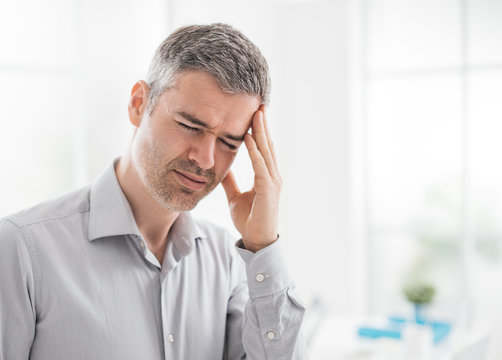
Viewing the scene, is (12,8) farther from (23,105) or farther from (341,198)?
(341,198)

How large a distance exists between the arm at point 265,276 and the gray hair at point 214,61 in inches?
3.8

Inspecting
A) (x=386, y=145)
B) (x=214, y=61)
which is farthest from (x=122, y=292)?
(x=386, y=145)

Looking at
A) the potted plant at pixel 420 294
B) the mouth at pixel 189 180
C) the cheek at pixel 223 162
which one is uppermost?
the cheek at pixel 223 162

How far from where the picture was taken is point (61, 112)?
10.7 feet

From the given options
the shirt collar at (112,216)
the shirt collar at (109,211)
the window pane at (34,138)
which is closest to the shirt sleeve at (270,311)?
the shirt collar at (112,216)

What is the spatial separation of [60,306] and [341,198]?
151 inches

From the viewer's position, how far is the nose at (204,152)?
1207 mm

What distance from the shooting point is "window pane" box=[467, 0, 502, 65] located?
15.0 ft

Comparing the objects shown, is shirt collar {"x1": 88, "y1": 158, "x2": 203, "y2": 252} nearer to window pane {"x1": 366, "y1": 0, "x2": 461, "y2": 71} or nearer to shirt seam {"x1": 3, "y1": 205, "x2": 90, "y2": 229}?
shirt seam {"x1": 3, "y1": 205, "x2": 90, "y2": 229}

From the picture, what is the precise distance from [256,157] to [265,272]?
0.91ft

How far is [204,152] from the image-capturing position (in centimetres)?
121

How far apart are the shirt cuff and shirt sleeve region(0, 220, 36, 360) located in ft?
1.58

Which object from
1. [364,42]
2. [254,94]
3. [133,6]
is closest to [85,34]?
[133,6]

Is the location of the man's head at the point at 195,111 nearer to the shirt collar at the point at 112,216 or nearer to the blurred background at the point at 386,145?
the shirt collar at the point at 112,216
